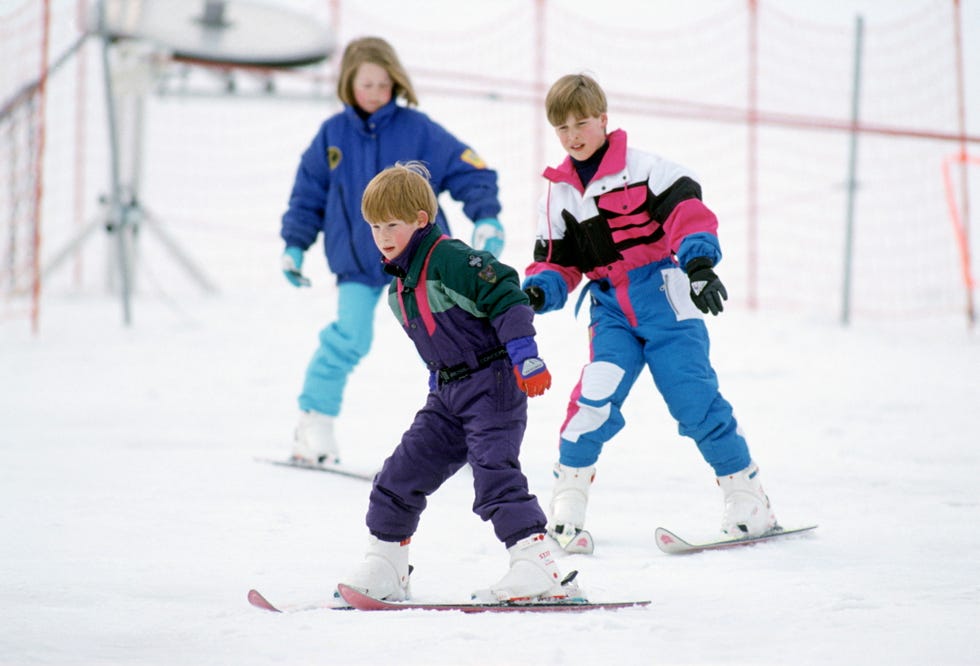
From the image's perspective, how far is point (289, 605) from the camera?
8.07 ft

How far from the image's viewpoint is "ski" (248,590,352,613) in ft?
7.85

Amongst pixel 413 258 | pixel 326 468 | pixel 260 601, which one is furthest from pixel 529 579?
pixel 326 468

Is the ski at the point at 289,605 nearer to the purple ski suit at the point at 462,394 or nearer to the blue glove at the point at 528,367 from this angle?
the purple ski suit at the point at 462,394

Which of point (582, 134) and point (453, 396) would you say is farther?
point (582, 134)

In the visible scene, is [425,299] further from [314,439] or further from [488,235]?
[314,439]

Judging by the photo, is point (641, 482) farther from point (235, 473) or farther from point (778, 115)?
point (778, 115)

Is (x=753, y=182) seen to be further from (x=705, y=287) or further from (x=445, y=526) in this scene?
(x=705, y=287)

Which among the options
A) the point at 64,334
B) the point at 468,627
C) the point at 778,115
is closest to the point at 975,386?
the point at 778,115

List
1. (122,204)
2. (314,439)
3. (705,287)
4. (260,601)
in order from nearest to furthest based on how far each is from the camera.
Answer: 1. (260,601)
2. (705,287)
3. (314,439)
4. (122,204)

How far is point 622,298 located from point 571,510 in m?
0.65

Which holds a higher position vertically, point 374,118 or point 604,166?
point 374,118

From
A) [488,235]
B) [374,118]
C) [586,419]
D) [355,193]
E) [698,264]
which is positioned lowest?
[586,419]

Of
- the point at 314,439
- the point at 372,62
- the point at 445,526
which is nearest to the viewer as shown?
the point at 445,526

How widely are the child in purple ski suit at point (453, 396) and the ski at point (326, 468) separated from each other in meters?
1.45
